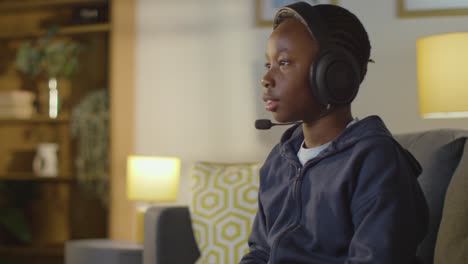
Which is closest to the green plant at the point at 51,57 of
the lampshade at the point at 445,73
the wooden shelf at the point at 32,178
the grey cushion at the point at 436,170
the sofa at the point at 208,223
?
the wooden shelf at the point at 32,178

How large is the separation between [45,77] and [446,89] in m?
2.73

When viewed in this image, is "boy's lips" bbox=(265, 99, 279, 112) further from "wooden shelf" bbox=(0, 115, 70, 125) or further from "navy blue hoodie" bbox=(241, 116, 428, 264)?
"wooden shelf" bbox=(0, 115, 70, 125)


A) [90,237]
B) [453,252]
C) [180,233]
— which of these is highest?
[453,252]

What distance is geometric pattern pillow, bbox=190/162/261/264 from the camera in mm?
2434

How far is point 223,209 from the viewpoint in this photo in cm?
248

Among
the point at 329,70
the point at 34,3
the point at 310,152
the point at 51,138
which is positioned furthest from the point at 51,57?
the point at 329,70

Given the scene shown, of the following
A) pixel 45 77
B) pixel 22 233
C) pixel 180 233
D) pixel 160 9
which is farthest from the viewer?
pixel 45 77

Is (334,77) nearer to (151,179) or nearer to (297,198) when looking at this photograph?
(297,198)

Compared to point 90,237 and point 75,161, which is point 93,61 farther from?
point 90,237

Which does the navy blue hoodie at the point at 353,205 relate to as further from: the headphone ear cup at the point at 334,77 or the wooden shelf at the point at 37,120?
the wooden shelf at the point at 37,120

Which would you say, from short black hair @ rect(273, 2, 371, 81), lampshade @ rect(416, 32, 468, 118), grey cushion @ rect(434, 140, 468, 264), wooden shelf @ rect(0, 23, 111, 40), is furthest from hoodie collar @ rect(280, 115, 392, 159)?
wooden shelf @ rect(0, 23, 111, 40)

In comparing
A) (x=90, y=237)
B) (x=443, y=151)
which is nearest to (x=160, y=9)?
(x=90, y=237)

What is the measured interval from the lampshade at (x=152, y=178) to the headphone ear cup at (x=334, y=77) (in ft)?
6.05

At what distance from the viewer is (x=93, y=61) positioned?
13.9 ft
